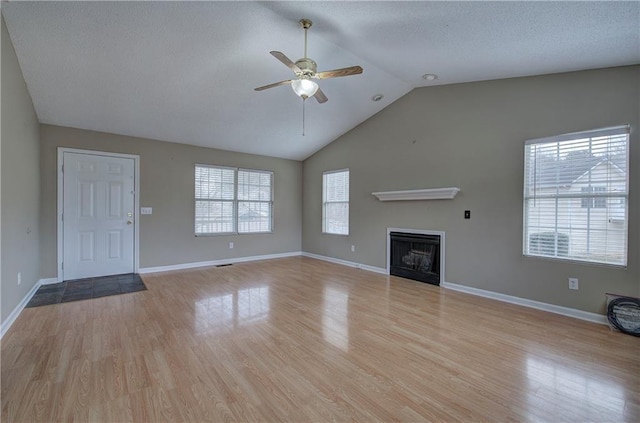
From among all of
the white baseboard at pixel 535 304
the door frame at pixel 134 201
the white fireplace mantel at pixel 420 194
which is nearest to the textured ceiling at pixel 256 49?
the door frame at pixel 134 201

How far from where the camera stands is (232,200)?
20.6ft

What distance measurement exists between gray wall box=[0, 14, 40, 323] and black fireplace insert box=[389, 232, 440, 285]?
501cm

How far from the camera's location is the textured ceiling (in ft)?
8.33

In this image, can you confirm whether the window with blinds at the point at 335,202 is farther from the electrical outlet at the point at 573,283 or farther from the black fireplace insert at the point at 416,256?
the electrical outlet at the point at 573,283

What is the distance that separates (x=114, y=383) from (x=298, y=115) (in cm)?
435

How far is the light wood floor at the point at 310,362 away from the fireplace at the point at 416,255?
3.06 ft

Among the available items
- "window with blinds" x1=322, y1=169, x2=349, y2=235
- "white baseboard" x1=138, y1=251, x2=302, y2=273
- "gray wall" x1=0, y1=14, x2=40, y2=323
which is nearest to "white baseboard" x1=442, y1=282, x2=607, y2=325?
"window with blinds" x1=322, y1=169, x2=349, y2=235

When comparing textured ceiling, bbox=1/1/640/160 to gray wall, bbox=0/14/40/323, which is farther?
gray wall, bbox=0/14/40/323

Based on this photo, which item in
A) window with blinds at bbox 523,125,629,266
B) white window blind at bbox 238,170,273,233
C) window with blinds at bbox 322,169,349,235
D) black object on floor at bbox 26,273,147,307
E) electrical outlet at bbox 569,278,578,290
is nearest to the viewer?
window with blinds at bbox 523,125,629,266

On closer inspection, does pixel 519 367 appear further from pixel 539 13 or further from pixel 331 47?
pixel 331 47

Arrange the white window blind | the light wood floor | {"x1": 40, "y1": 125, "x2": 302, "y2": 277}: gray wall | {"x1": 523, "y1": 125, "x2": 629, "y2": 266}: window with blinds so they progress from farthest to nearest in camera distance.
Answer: the white window blind < {"x1": 40, "y1": 125, "x2": 302, "y2": 277}: gray wall < {"x1": 523, "y1": 125, "x2": 629, "y2": 266}: window with blinds < the light wood floor

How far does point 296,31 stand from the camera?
3.18m

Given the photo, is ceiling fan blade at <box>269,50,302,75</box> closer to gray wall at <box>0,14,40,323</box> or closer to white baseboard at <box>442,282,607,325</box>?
gray wall at <box>0,14,40,323</box>

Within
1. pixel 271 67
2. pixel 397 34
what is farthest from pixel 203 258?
pixel 397 34
